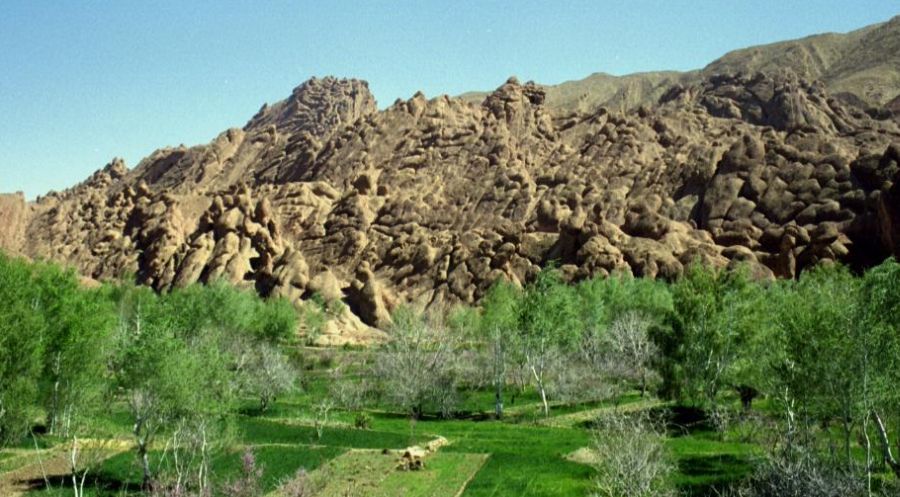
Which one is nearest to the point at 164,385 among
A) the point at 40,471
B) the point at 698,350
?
the point at 40,471

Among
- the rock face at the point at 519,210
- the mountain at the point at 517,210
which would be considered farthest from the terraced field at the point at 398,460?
the rock face at the point at 519,210

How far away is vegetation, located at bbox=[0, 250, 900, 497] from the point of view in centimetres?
2981

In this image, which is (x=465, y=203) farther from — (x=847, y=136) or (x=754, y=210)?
(x=847, y=136)

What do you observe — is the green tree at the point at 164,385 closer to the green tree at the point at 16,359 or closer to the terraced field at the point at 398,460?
the terraced field at the point at 398,460

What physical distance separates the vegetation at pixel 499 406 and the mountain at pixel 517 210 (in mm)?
52932

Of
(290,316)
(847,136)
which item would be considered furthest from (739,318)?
(847,136)

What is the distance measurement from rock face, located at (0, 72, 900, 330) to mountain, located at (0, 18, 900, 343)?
43 cm

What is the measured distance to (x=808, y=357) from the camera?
1218 inches

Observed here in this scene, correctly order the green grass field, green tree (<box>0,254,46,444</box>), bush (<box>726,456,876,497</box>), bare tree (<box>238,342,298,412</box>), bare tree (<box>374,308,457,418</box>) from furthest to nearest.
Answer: bare tree (<box>238,342,298,412</box>)
bare tree (<box>374,308,457,418</box>)
green tree (<box>0,254,46,444</box>)
the green grass field
bush (<box>726,456,876,497</box>)

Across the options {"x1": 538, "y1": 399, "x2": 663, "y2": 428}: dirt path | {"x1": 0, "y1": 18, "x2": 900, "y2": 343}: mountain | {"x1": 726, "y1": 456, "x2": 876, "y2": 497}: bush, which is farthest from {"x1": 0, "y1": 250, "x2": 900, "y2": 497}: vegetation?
{"x1": 0, "y1": 18, "x2": 900, "y2": 343}: mountain

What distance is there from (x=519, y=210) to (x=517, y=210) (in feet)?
1.56

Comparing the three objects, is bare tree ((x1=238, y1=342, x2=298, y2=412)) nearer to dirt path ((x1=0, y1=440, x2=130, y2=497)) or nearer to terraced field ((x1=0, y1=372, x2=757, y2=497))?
terraced field ((x1=0, y1=372, x2=757, y2=497))

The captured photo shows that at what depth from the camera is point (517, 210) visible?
523 ft

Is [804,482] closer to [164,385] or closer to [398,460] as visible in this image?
[398,460]
